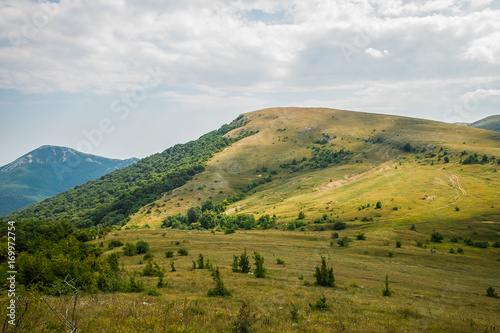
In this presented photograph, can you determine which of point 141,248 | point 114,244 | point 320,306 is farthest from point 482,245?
point 114,244

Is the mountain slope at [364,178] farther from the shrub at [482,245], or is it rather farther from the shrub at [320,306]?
the shrub at [320,306]

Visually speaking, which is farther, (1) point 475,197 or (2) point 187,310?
(1) point 475,197

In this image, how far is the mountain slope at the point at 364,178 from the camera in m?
81.9

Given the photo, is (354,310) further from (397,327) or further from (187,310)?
(187,310)

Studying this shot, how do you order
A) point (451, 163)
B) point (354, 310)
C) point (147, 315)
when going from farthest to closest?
point (451, 163) < point (354, 310) < point (147, 315)

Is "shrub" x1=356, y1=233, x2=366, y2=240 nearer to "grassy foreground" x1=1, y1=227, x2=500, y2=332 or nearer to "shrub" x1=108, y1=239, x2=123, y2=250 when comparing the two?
"grassy foreground" x1=1, y1=227, x2=500, y2=332

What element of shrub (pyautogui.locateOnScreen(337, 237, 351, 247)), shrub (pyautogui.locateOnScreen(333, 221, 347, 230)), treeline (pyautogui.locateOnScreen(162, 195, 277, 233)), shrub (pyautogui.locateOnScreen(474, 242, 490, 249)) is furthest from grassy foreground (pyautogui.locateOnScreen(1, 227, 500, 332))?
treeline (pyautogui.locateOnScreen(162, 195, 277, 233))

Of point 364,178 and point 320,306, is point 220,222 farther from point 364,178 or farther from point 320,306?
point 320,306

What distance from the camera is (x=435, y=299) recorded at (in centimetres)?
2147

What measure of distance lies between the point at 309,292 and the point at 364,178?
367 feet

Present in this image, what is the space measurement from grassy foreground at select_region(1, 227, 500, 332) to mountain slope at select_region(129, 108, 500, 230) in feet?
81.1

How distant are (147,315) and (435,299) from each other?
2365 centimetres

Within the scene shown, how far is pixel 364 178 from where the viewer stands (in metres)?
120

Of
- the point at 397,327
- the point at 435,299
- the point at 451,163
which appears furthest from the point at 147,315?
the point at 451,163
